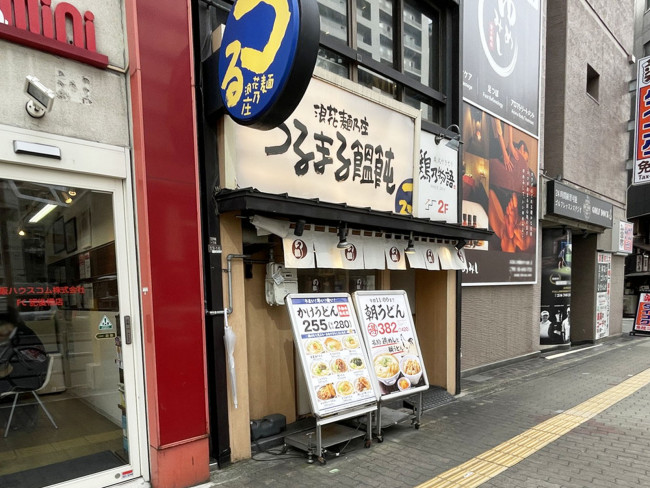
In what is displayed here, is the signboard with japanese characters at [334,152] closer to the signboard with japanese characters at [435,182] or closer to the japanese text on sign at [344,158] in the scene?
the japanese text on sign at [344,158]

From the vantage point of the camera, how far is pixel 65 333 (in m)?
3.81

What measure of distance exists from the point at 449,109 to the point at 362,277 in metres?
3.63

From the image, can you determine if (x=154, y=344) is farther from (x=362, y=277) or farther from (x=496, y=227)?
(x=496, y=227)

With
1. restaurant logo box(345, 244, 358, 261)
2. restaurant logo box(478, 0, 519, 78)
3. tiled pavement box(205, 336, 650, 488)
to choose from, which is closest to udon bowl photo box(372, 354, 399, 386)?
tiled pavement box(205, 336, 650, 488)

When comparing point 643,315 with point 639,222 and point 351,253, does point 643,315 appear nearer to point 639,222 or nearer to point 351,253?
point 639,222

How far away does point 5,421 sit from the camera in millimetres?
3479

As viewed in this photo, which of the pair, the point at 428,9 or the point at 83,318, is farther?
the point at 428,9

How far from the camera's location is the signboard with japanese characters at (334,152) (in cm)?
437

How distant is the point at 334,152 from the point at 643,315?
16466 mm

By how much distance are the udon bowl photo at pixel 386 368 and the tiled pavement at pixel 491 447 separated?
0.75m

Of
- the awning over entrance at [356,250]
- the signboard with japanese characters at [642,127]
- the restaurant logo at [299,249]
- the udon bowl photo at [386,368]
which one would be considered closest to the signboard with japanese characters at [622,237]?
the signboard with japanese characters at [642,127]

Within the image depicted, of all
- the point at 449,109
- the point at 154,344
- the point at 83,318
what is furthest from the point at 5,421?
the point at 449,109

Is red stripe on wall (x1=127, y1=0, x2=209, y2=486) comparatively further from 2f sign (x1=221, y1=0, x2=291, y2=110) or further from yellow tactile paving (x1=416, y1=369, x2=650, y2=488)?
yellow tactile paving (x1=416, y1=369, x2=650, y2=488)

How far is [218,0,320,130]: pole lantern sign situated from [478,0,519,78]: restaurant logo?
6.81 meters
